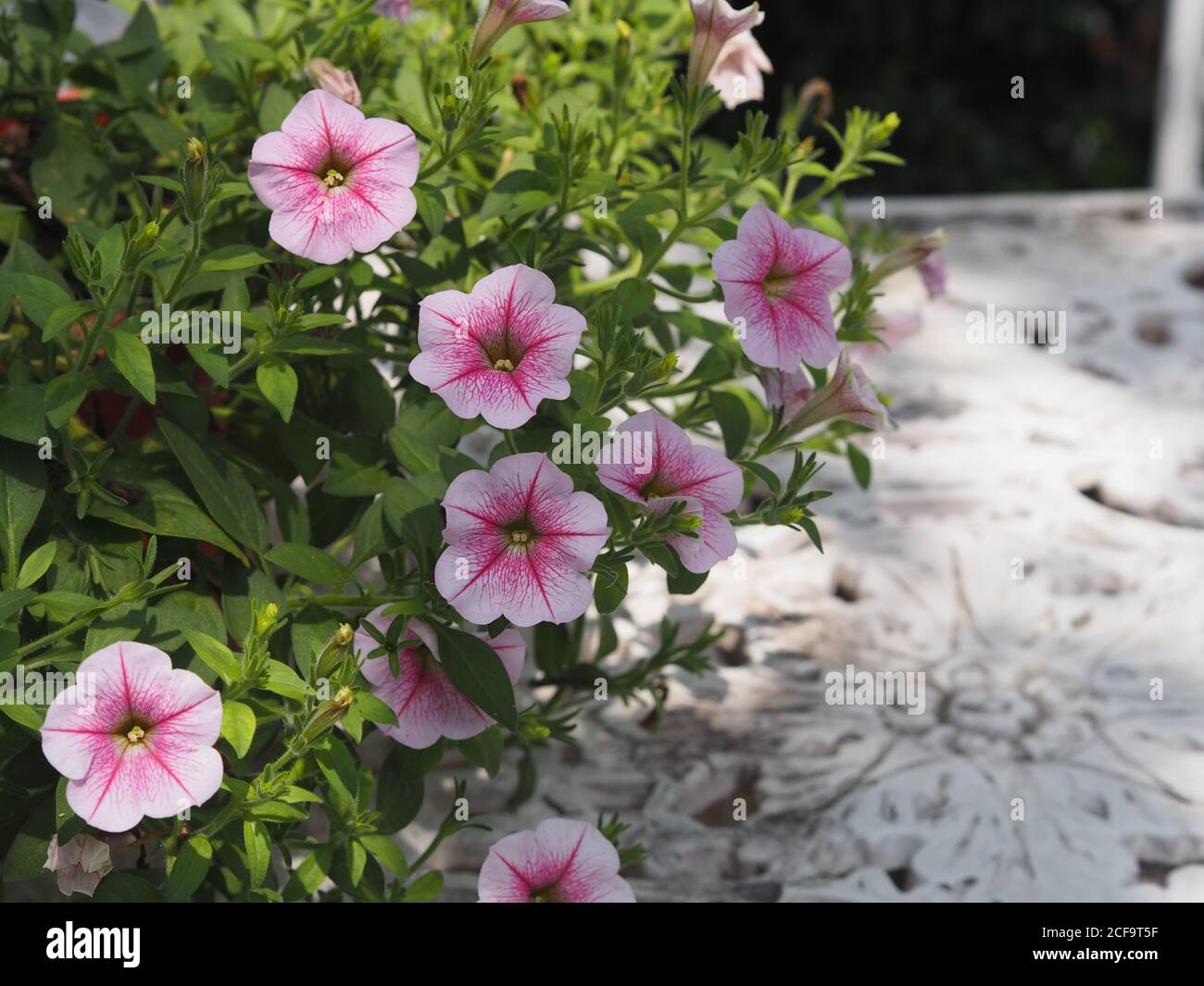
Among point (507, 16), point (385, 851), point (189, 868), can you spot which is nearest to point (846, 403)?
point (507, 16)

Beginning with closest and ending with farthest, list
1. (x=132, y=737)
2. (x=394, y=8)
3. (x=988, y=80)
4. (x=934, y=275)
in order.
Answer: (x=132, y=737) < (x=394, y=8) < (x=934, y=275) < (x=988, y=80)

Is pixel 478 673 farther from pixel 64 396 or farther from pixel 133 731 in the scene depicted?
pixel 64 396

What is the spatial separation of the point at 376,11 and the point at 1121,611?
3.36ft

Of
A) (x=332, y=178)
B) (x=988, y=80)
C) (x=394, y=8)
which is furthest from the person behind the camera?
(x=988, y=80)

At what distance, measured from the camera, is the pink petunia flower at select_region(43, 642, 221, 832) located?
0.81 m

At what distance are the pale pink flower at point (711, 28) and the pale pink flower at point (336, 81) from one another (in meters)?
0.28

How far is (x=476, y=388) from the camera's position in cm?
90

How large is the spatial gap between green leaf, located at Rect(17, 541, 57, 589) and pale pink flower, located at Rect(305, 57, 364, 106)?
428mm

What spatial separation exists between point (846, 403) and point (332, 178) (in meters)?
0.45

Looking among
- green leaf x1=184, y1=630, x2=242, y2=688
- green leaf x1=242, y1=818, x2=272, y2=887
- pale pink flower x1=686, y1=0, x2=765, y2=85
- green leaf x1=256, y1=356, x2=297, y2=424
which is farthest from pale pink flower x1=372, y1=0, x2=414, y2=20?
green leaf x1=242, y1=818, x2=272, y2=887

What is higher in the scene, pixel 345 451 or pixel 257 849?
pixel 345 451

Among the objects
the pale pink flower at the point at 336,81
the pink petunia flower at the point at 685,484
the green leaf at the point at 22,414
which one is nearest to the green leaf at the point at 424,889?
the pink petunia flower at the point at 685,484

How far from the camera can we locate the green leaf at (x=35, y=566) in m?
0.89

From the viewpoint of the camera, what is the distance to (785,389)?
1.04m
